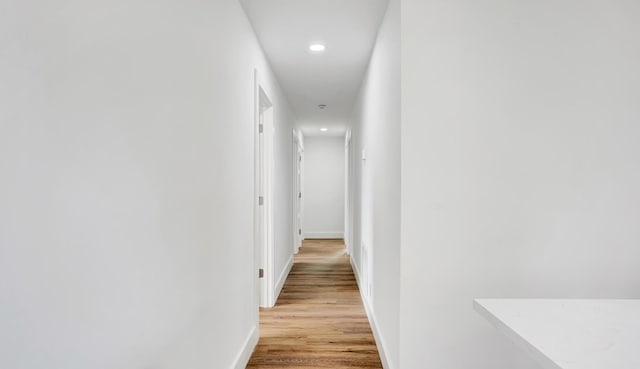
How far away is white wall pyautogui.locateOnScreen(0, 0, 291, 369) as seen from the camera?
719 mm

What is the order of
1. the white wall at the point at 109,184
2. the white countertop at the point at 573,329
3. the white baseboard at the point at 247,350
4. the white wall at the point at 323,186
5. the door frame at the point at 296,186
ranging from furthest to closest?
the white wall at the point at 323,186, the door frame at the point at 296,186, the white baseboard at the point at 247,350, the white countertop at the point at 573,329, the white wall at the point at 109,184

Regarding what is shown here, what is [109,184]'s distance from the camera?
99cm

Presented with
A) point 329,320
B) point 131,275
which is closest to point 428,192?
point 131,275

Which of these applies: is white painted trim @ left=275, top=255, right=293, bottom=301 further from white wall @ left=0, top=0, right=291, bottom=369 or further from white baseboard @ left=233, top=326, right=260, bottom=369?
white wall @ left=0, top=0, right=291, bottom=369

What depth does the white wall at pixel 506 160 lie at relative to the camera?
6.21 ft

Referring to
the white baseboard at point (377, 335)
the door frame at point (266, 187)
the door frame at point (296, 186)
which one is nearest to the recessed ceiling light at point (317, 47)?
the door frame at point (266, 187)

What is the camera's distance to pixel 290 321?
11.3ft

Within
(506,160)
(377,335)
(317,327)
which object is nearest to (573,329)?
(506,160)

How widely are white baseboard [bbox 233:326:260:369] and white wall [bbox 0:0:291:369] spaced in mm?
550

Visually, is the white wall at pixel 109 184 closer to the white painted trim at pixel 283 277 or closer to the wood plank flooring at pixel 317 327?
the wood plank flooring at pixel 317 327

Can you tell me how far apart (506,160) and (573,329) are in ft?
3.40

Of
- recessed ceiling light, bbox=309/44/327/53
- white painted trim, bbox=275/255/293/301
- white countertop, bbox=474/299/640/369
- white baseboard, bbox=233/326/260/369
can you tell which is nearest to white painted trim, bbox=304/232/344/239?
white painted trim, bbox=275/255/293/301

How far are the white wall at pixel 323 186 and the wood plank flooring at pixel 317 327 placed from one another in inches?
145

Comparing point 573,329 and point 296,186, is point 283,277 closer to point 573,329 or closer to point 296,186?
point 296,186
